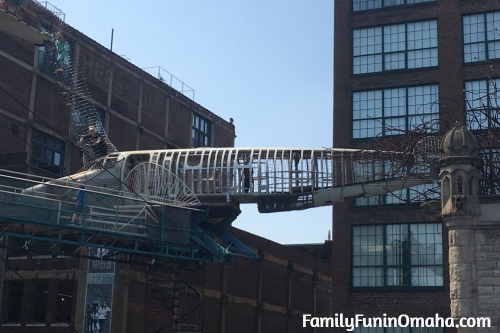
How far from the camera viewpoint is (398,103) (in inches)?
1877

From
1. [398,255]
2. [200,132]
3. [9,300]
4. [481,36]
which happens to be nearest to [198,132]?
[200,132]

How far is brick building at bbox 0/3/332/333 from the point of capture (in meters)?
48.1

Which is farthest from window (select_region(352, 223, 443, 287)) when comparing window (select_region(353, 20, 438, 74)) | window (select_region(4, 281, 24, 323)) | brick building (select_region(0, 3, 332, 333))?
window (select_region(4, 281, 24, 323))

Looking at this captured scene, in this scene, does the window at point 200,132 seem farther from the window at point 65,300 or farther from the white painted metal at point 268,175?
the white painted metal at point 268,175

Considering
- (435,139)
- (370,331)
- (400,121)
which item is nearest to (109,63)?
(400,121)

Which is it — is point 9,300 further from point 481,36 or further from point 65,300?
point 481,36

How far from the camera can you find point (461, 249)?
86.8 feet

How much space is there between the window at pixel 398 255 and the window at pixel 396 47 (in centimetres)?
963

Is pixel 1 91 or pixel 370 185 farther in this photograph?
pixel 1 91

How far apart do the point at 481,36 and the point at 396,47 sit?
487cm

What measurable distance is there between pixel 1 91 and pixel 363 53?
72.0ft

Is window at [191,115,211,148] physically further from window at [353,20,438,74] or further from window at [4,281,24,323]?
window at [353,20,438,74]

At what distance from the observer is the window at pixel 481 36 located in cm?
4662

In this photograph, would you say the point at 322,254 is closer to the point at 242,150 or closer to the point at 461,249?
the point at 242,150
